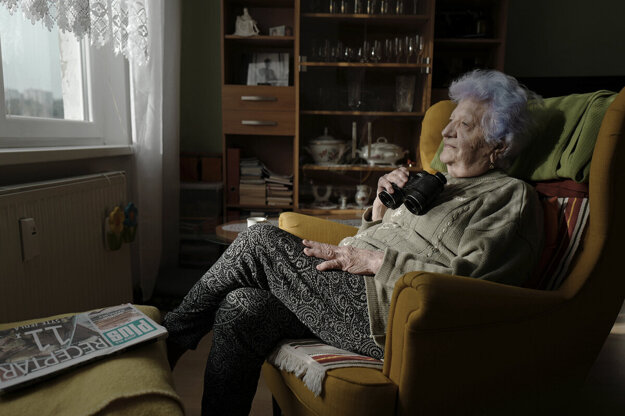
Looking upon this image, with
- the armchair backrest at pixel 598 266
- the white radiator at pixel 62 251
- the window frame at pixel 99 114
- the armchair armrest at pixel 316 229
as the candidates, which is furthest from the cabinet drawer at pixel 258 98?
the armchair backrest at pixel 598 266

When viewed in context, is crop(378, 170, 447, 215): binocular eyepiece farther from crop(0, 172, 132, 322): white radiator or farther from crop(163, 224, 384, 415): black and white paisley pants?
crop(0, 172, 132, 322): white radiator

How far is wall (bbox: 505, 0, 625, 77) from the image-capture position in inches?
114

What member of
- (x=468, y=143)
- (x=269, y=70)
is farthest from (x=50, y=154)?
(x=269, y=70)

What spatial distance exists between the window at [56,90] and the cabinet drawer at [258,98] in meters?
0.62

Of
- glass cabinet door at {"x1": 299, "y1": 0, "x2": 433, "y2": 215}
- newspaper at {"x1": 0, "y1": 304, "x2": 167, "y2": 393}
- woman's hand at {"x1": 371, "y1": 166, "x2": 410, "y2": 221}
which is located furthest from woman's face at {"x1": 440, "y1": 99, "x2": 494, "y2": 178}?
glass cabinet door at {"x1": 299, "y1": 0, "x2": 433, "y2": 215}

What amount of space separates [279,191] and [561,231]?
183cm

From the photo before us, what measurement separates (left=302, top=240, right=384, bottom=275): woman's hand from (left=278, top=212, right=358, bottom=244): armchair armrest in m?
0.35

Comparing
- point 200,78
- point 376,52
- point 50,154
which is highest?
point 376,52

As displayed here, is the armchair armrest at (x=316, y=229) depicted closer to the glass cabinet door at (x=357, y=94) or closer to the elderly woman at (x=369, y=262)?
the elderly woman at (x=369, y=262)

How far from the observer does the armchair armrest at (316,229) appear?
1616 mm

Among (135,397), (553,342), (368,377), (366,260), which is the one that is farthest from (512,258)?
(135,397)

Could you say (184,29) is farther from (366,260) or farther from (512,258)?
(512,258)

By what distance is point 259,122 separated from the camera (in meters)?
2.70

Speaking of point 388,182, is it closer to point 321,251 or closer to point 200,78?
point 321,251
